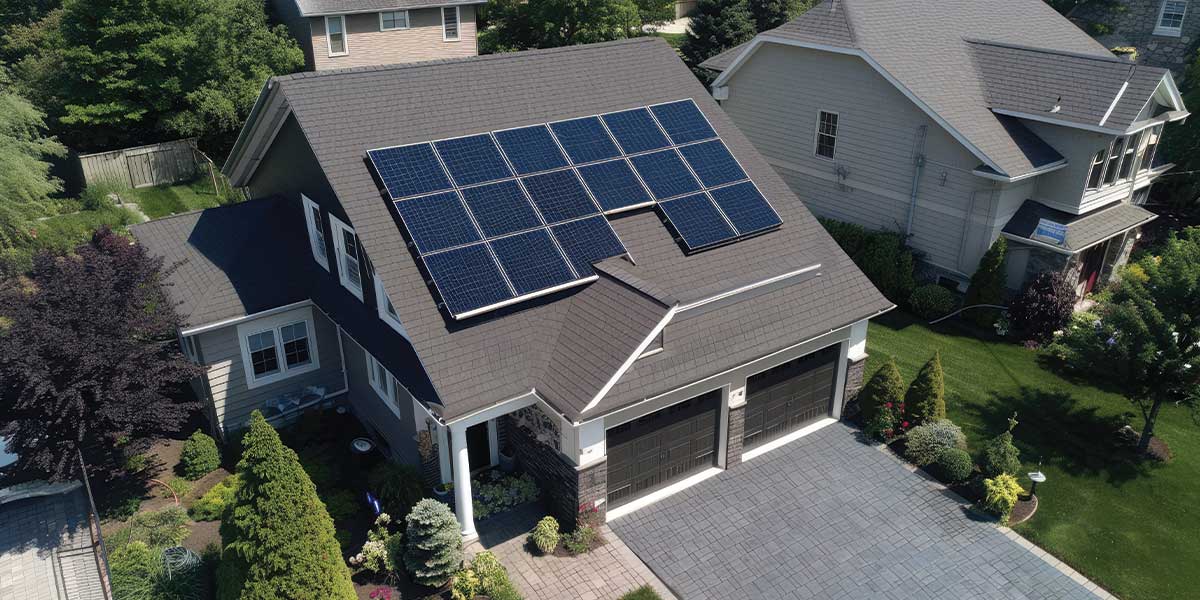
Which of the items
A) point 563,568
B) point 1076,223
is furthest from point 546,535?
point 1076,223

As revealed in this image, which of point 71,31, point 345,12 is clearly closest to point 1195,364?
point 345,12

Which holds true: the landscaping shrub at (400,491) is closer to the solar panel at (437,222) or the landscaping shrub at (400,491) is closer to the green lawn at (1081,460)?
the solar panel at (437,222)

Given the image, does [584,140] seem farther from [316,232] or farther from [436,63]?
[316,232]

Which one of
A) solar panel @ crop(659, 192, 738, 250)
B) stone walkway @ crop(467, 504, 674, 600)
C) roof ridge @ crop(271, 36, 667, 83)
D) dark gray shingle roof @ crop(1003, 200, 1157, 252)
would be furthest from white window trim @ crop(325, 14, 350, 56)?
dark gray shingle roof @ crop(1003, 200, 1157, 252)

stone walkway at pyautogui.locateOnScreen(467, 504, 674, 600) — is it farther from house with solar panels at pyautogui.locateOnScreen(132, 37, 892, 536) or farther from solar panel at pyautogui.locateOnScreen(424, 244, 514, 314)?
solar panel at pyautogui.locateOnScreen(424, 244, 514, 314)

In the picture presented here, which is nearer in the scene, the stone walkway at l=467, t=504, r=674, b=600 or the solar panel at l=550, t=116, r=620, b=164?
the stone walkway at l=467, t=504, r=674, b=600

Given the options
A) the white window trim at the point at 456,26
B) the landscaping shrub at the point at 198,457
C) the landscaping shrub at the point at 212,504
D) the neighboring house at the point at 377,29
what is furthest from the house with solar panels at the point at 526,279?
the white window trim at the point at 456,26
